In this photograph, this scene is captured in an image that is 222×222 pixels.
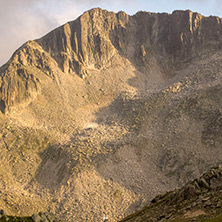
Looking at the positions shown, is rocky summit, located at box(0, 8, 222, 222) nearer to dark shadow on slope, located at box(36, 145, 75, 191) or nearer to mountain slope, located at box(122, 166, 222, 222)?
dark shadow on slope, located at box(36, 145, 75, 191)

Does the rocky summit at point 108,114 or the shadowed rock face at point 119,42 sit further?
the shadowed rock face at point 119,42

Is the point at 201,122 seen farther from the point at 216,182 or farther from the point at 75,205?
the point at 216,182

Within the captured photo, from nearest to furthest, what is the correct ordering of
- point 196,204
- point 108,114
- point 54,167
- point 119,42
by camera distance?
1. point 196,204
2. point 54,167
3. point 108,114
4. point 119,42

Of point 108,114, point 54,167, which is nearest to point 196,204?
point 54,167

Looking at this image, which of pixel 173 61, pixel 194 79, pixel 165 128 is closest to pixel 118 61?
pixel 173 61

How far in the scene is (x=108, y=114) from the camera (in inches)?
2751

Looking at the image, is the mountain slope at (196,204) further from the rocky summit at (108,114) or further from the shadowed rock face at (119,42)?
the shadowed rock face at (119,42)

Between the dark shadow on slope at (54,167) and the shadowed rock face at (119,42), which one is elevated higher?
the shadowed rock face at (119,42)

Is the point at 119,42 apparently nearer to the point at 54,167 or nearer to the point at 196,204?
the point at 54,167

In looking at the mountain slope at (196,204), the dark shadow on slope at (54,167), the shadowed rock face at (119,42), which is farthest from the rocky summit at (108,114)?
the mountain slope at (196,204)

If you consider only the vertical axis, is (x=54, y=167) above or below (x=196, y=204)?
A: above

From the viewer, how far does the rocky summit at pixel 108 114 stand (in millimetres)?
48000

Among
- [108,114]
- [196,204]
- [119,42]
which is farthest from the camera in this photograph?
[119,42]

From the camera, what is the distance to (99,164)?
52406 millimetres
